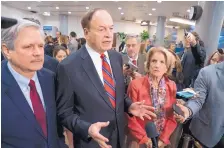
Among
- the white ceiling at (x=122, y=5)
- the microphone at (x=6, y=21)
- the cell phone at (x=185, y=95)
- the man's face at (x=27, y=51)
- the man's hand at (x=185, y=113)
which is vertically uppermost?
the white ceiling at (x=122, y=5)

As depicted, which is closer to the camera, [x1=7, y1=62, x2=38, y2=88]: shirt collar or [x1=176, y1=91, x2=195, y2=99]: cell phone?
[x1=7, y1=62, x2=38, y2=88]: shirt collar

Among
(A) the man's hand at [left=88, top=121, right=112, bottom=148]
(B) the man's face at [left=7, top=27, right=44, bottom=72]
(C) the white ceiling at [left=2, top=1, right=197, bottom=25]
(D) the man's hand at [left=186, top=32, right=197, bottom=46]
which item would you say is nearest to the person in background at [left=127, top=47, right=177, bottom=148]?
(A) the man's hand at [left=88, top=121, right=112, bottom=148]

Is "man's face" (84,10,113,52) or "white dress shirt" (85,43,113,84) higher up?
"man's face" (84,10,113,52)

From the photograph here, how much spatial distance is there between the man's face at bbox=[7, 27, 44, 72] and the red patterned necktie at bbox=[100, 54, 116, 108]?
450mm

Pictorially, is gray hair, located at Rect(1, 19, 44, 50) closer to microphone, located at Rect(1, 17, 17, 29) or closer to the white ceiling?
microphone, located at Rect(1, 17, 17, 29)

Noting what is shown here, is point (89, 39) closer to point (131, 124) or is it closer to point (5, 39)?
point (5, 39)

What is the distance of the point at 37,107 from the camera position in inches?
45.0

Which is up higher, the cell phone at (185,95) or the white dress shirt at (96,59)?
the white dress shirt at (96,59)

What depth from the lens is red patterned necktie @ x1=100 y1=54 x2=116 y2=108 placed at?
143 cm

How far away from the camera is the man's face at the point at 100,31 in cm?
138

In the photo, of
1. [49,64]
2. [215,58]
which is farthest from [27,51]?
[215,58]

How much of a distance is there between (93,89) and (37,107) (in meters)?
0.35

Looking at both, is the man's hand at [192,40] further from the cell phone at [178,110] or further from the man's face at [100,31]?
the man's face at [100,31]

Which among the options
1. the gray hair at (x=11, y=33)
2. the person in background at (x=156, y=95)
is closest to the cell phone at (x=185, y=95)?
the person in background at (x=156, y=95)
